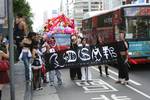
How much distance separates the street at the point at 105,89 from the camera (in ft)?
43.8

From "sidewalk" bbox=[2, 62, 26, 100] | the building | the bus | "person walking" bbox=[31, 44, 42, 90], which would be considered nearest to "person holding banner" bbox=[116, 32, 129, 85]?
"person walking" bbox=[31, 44, 42, 90]

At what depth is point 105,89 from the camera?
589 inches

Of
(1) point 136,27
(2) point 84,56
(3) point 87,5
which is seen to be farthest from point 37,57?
(3) point 87,5

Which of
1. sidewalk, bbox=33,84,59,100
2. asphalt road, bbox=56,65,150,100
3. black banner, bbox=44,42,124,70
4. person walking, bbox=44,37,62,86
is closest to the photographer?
asphalt road, bbox=56,65,150,100

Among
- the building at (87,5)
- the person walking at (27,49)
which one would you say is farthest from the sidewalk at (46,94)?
the building at (87,5)

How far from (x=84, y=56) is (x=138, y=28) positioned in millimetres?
4273

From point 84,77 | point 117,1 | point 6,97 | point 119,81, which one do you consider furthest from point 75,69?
point 117,1

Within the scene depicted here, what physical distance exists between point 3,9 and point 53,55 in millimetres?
7166

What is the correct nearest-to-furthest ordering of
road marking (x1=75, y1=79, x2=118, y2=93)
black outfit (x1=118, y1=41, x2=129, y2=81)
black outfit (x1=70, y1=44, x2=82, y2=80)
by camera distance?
road marking (x1=75, y1=79, x2=118, y2=93) → black outfit (x1=118, y1=41, x2=129, y2=81) → black outfit (x1=70, y1=44, x2=82, y2=80)

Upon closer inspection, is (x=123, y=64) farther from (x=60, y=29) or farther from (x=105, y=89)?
(x=60, y=29)

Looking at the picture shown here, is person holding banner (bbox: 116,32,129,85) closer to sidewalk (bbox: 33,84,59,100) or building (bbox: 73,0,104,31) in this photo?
sidewalk (bbox: 33,84,59,100)

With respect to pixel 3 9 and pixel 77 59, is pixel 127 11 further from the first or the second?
pixel 3 9

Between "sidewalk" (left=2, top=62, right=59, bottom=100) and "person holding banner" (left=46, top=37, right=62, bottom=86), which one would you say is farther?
"person holding banner" (left=46, top=37, right=62, bottom=86)

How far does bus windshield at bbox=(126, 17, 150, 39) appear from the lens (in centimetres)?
2041
